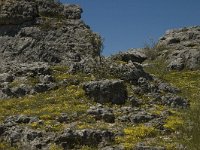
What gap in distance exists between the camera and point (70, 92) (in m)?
47.1

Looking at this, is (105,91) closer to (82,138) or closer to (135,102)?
(135,102)

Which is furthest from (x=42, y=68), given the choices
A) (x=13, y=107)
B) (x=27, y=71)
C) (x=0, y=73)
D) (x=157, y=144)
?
(x=157, y=144)

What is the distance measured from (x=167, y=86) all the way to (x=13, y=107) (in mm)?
19254

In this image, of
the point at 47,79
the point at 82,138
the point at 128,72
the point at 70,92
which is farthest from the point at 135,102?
the point at 82,138

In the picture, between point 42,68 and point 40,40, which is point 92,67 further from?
point 40,40

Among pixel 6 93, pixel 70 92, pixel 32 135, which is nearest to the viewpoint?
pixel 32 135

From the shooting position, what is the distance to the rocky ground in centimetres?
3559

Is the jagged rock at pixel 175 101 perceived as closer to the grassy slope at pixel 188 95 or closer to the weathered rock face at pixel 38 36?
the grassy slope at pixel 188 95

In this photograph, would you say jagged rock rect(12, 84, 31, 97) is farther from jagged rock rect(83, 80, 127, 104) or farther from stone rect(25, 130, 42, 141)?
stone rect(25, 130, 42, 141)

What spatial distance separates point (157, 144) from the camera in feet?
112

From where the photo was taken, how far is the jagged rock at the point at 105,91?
44469 millimetres

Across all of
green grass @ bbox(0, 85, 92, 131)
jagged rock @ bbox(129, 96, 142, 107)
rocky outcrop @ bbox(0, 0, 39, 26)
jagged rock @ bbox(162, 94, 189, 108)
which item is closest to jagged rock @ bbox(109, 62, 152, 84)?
jagged rock @ bbox(162, 94, 189, 108)

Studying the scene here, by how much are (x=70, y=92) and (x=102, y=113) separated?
7770 millimetres

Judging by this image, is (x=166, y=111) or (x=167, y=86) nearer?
(x=166, y=111)
